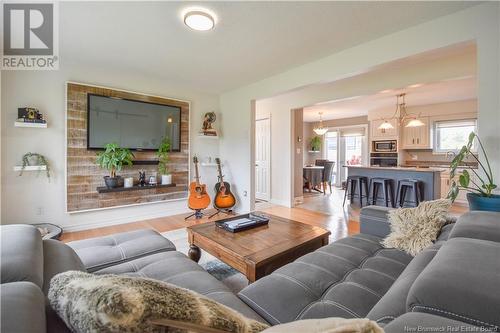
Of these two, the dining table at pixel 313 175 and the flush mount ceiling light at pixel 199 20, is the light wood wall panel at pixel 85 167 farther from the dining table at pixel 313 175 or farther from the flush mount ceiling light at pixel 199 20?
the dining table at pixel 313 175

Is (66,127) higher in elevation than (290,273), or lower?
higher

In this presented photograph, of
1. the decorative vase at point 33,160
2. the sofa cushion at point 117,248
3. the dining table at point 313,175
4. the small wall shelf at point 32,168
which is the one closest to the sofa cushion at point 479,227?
the sofa cushion at point 117,248

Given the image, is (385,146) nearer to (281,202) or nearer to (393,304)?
(281,202)

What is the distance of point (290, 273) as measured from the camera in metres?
1.28

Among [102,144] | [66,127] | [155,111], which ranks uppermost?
[155,111]

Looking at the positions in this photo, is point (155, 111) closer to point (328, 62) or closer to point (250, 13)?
point (250, 13)

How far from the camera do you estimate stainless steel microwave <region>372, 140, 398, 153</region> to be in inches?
242

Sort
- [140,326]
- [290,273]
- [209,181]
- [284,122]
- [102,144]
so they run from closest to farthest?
[140,326] → [290,273] → [102,144] → [209,181] → [284,122]

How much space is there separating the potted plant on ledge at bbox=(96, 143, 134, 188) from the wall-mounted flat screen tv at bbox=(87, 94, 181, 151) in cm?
19

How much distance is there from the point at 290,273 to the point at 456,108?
6.43 meters

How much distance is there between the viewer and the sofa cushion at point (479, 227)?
1050 millimetres

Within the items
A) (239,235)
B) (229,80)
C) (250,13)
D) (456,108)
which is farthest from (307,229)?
(456,108)

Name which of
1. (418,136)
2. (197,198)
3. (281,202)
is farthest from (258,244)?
(418,136)

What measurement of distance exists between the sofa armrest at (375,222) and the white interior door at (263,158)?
3.50 metres
